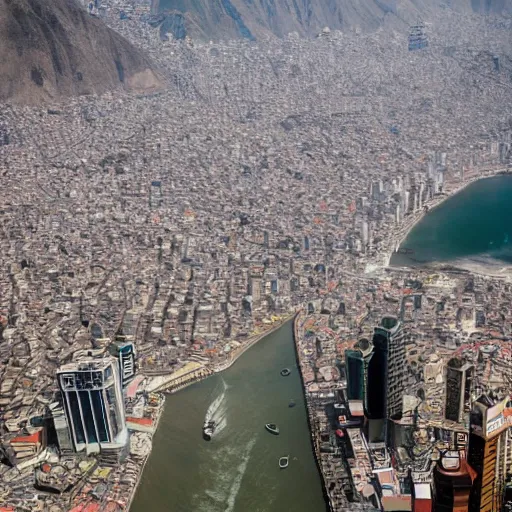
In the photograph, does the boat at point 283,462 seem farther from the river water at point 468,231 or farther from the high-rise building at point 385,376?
the river water at point 468,231

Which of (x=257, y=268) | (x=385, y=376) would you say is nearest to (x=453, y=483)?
(x=385, y=376)

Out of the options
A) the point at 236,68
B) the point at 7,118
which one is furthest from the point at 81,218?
the point at 236,68

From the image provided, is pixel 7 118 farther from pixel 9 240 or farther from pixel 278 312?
pixel 278 312

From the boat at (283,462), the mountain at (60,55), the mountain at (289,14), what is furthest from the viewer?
the mountain at (289,14)

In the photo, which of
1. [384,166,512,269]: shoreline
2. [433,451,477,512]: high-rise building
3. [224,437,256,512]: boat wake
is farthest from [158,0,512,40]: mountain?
[433,451,477,512]: high-rise building

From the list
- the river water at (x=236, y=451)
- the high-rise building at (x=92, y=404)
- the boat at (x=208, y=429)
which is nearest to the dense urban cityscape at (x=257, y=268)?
the high-rise building at (x=92, y=404)

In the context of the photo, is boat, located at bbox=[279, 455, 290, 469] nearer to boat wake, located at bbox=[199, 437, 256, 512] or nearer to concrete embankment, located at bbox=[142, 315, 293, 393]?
boat wake, located at bbox=[199, 437, 256, 512]
